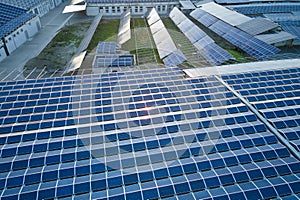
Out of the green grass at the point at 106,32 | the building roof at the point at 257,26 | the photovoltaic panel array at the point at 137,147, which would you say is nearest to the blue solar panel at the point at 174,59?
the green grass at the point at 106,32

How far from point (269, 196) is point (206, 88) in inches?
403

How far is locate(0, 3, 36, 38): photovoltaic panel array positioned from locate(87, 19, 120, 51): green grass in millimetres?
13100

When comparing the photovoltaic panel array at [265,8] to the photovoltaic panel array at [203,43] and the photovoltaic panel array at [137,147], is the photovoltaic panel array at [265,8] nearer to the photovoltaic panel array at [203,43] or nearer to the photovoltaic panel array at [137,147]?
the photovoltaic panel array at [203,43]

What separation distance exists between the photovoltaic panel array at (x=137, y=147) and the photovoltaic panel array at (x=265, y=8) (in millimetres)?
42296

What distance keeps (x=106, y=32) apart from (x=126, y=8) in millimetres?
12928

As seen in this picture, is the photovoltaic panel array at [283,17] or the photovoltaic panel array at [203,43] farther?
the photovoltaic panel array at [283,17]

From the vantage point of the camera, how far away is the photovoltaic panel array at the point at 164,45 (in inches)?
1380

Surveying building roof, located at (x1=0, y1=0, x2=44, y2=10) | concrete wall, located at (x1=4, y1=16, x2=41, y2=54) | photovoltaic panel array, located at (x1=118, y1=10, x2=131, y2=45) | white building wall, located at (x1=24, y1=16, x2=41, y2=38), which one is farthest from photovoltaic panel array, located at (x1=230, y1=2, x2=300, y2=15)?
building roof, located at (x1=0, y1=0, x2=44, y2=10)

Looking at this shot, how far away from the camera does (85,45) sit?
40.4m

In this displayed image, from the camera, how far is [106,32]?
161ft

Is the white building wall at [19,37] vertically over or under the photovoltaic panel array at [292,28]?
over

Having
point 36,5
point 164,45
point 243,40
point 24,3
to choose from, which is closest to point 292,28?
point 243,40

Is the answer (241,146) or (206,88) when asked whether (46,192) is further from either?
(206,88)

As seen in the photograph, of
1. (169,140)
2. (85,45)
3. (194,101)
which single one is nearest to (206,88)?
(194,101)
